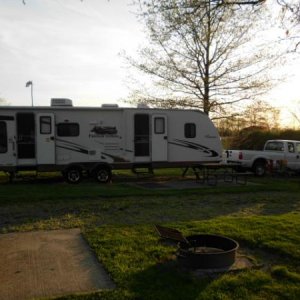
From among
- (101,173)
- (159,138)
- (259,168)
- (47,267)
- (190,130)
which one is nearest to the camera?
(47,267)

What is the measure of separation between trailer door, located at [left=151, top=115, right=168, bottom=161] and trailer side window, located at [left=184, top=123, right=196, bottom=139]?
928 mm

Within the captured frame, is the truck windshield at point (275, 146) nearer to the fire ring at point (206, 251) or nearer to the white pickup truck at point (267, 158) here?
the white pickup truck at point (267, 158)

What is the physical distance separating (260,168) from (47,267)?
16.3m

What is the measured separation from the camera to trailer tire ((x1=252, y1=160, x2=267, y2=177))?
21.1 m

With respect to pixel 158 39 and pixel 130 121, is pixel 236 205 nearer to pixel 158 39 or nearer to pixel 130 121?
pixel 130 121

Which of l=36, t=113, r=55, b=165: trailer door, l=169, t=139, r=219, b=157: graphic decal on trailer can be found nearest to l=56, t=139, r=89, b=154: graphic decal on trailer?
l=36, t=113, r=55, b=165: trailer door

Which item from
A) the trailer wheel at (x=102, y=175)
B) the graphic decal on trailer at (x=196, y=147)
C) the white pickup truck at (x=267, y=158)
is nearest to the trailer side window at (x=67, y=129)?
the trailer wheel at (x=102, y=175)

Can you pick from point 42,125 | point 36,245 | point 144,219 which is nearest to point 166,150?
point 42,125

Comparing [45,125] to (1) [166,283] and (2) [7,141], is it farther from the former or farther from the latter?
(1) [166,283]

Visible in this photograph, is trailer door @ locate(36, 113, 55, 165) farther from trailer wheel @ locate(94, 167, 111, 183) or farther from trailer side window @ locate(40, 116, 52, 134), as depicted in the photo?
trailer wheel @ locate(94, 167, 111, 183)

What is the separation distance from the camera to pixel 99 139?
17547mm

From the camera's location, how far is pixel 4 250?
720cm

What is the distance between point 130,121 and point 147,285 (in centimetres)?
1271

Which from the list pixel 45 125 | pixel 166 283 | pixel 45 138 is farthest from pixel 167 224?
pixel 45 125
